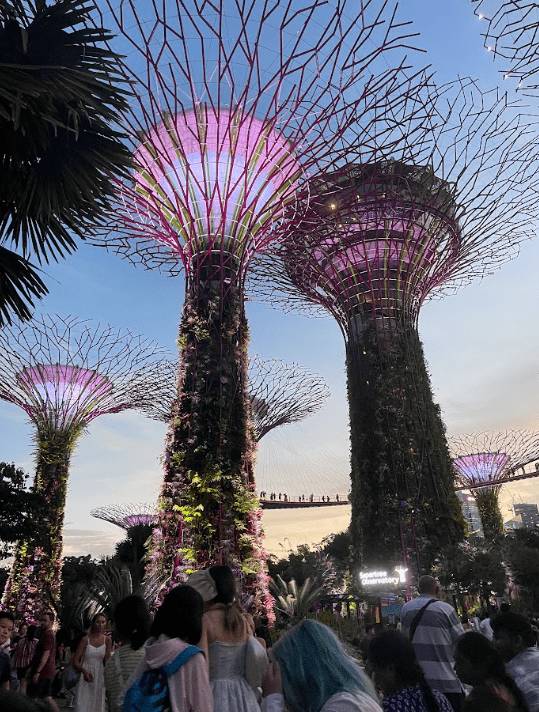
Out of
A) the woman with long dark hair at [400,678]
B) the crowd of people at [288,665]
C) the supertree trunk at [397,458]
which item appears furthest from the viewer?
the supertree trunk at [397,458]

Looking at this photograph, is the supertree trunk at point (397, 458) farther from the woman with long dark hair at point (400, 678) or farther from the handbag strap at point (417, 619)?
the woman with long dark hair at point (400, 678)

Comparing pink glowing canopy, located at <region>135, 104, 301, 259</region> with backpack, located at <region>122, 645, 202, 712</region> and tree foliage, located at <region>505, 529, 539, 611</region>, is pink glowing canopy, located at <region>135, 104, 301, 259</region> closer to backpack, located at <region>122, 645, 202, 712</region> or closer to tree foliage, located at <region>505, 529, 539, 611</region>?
backpack, located at <region>122, 645, 202, 712</region>

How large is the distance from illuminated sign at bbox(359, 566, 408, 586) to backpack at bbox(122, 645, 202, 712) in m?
20.0

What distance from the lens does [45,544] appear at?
20.8 m

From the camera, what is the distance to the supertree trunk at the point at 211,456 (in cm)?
1045

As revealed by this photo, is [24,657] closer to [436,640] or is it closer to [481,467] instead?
[436,640]

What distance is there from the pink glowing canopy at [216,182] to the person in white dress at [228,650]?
10.2m

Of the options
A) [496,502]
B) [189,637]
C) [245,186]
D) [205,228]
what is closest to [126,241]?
[205,228]

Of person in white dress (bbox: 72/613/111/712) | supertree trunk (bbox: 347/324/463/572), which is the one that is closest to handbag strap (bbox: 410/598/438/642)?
person in white dress (bbox: 72/613/111/712)

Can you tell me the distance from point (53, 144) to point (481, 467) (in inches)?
1681

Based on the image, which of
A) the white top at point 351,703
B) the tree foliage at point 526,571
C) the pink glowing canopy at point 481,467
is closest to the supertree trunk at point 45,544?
the tree foliage at point 526,571

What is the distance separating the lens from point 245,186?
12.3 m

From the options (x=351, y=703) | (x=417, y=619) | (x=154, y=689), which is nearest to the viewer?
(x=351, y=703)

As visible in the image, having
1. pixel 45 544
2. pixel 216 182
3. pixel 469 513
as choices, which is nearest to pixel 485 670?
pixel 216 182
